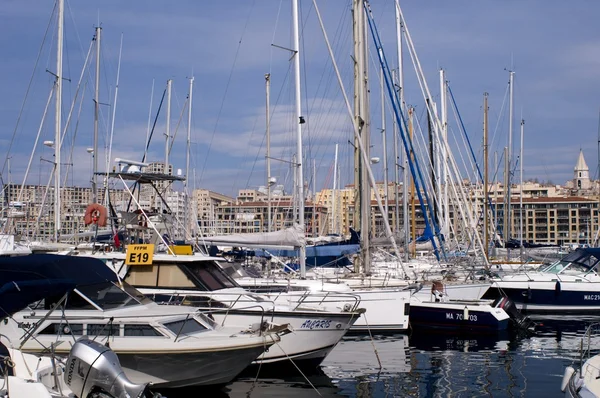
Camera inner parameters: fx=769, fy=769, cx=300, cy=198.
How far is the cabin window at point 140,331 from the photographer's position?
13.6 meters

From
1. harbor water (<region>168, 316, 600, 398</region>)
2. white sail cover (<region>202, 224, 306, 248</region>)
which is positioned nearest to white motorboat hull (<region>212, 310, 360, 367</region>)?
harbor water (<region>168, 316, 600, 398</region>)

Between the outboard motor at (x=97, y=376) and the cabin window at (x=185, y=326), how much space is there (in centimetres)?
320

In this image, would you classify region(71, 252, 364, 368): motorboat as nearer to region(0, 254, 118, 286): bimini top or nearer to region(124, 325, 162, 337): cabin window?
region(124, 325, 162, 337): cabin window

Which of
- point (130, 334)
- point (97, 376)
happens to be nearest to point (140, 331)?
point (130, 334)

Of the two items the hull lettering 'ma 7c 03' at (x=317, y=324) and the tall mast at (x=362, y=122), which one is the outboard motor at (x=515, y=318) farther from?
the hull lettering 'ma 7c 03' at (x=317, y=324)

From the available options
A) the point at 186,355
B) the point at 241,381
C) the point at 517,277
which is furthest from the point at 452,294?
the point at 186,355

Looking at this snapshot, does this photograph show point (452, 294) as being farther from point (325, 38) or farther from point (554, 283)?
point (325, 38)

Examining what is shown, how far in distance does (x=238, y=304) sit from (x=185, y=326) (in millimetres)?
3796

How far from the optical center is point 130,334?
44.6 feet

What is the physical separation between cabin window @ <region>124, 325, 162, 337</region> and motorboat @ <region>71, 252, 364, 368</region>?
152cm

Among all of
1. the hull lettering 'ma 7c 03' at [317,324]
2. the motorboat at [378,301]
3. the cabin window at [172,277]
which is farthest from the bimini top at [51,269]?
the motorboat at [378,301]

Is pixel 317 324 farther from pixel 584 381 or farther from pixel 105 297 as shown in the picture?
pixel 584 381

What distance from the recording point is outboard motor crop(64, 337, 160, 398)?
10016mm

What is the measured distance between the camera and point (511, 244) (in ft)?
164
